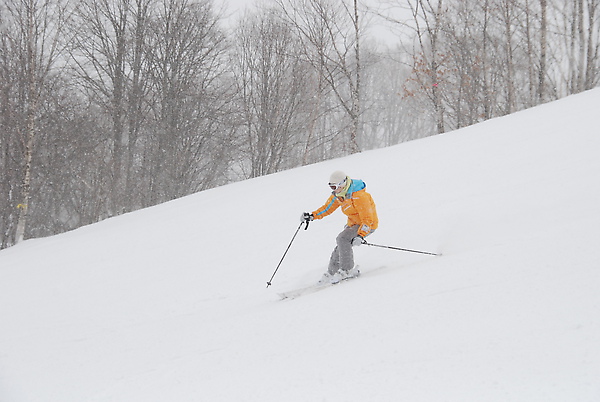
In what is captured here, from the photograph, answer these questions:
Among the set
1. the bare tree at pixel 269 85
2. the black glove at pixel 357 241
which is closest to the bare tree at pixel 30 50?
the bare tree at pixel 269 85

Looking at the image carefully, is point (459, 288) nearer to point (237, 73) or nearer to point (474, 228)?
point (474, 228)

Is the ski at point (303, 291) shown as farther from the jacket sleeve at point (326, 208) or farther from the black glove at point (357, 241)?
the jacket sleeve at point (326, 208)

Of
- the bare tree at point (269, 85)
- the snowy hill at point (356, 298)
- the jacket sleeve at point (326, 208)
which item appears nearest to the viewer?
the snowy hill at point (356, 298)

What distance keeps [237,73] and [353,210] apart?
19916mm

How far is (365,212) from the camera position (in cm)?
577

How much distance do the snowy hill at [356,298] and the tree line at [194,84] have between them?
814 cm

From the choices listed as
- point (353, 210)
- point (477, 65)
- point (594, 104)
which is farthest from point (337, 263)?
point (477, 65)

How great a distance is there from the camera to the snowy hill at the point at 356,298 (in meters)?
3.20

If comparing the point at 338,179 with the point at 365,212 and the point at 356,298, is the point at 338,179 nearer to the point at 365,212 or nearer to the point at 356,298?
the point at 365,212

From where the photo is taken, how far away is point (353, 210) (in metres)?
5.93

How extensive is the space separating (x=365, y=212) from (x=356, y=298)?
1347 mm

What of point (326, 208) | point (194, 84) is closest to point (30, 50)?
point (194, 84)

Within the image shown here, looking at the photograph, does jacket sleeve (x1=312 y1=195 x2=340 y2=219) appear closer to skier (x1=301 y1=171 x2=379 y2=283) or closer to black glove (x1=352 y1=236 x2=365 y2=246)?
skier (x1=301 y1=171 x2=379 y2=283)

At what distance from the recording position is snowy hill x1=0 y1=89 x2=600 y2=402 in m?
3.20
